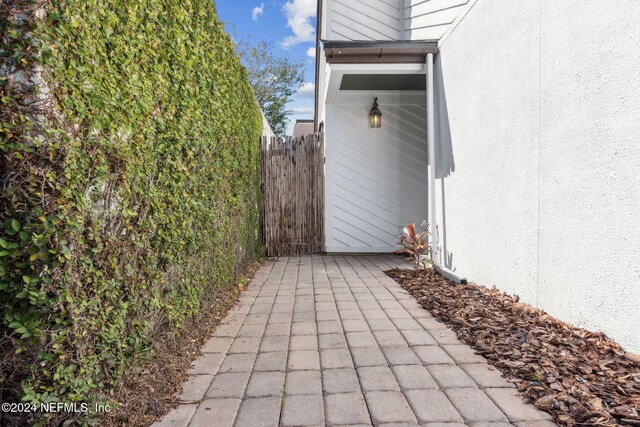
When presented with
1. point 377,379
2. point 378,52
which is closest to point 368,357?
point 377,379

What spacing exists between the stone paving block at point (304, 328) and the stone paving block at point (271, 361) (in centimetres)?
41

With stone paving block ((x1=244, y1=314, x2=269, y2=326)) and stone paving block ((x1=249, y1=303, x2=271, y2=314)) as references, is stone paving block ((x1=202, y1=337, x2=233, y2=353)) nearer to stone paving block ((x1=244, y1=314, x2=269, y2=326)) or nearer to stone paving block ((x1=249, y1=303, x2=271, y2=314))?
stone paving block ((x1=244, y1=314, x2=269, y2=326))

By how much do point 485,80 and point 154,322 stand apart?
3.59 m

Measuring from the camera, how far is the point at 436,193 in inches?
212

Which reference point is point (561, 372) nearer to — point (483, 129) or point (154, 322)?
point (154, 322)

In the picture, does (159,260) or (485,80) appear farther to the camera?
(485,80)

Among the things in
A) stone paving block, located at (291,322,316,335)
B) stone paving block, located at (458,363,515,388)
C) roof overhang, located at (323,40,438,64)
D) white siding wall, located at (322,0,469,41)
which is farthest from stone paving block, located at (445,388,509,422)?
white siding wall, located at (322,0,469,41)

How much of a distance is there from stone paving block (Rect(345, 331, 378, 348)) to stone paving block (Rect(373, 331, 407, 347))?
44 millimetres

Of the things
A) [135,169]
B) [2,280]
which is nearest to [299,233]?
[135,169]

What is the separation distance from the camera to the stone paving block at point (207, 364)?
7.61 ft

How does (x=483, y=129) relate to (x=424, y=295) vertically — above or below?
above

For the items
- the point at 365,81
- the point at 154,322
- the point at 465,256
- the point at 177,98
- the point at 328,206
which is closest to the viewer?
the point at 154,322

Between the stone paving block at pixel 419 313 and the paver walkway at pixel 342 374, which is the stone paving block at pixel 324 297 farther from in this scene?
the stone paving block at pixel 419 313

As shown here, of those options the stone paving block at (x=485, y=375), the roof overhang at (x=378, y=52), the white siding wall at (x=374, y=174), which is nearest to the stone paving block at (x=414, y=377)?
the stone paving block at (x=485, y=375)
